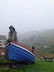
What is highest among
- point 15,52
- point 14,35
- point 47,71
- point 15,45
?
point 14,35

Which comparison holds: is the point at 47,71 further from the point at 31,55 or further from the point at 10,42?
the point at 10,42

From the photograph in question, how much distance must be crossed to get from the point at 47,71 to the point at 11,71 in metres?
2.02

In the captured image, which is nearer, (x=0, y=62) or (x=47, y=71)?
(x=47, y=71)

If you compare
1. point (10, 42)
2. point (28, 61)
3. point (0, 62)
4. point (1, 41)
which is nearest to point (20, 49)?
point (10, 42)

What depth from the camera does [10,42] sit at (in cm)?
594

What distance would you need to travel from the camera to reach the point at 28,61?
22.9ft

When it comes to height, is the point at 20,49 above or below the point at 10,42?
below

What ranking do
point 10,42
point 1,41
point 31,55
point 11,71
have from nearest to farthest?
point 11,71 → point 10,42 → point 31,55 → point 1,41

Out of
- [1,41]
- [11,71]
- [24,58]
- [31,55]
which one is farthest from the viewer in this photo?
[1,41]

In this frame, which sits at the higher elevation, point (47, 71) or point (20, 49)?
point (20, 49)

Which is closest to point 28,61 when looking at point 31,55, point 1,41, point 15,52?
point 31,55

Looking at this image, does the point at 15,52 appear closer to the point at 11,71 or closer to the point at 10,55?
the point at 10,55

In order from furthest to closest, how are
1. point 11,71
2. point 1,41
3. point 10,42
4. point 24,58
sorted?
point 1,41 → point 24,58 → point 10,42 → point 11,71

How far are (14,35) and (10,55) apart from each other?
1520 mm
